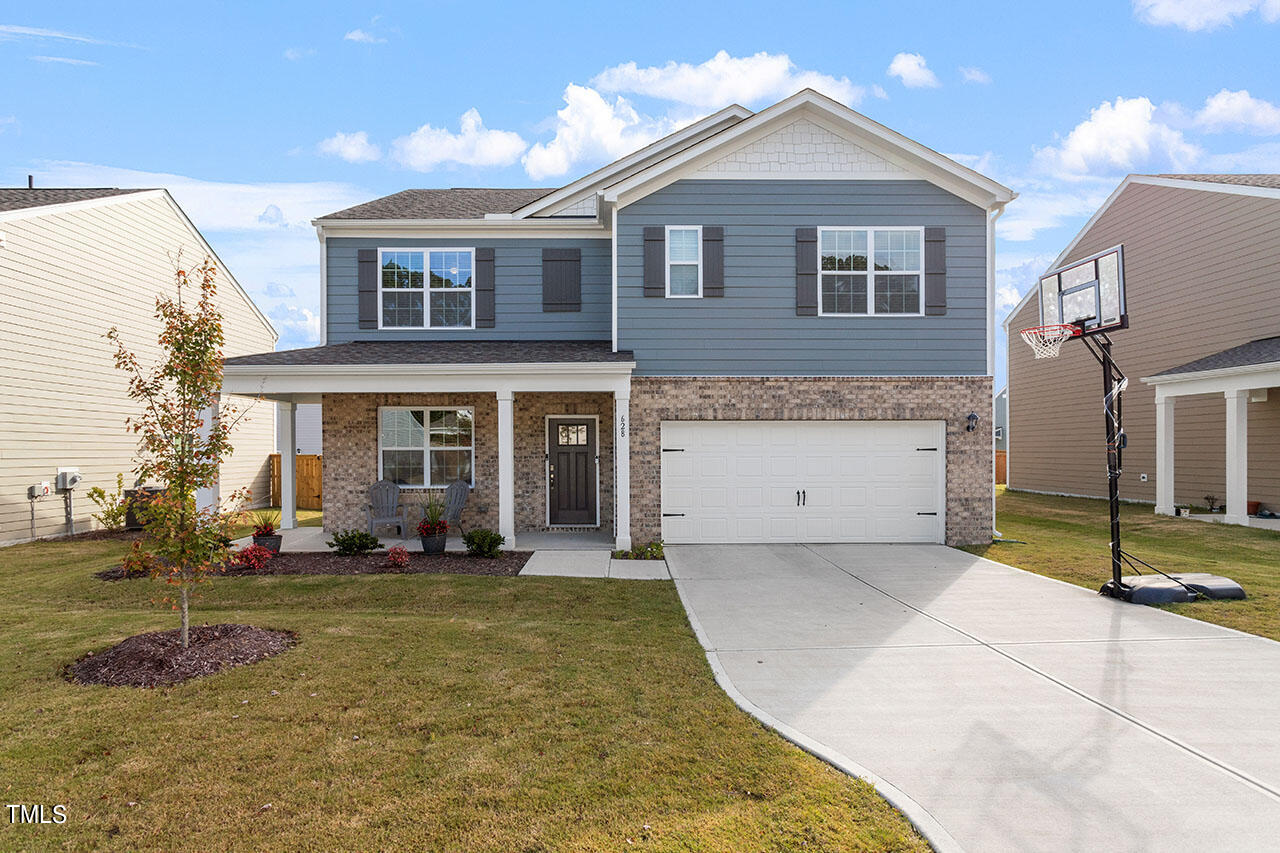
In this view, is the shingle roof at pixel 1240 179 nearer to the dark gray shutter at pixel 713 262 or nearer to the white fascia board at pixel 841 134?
the white fascia board at pixel 841 134

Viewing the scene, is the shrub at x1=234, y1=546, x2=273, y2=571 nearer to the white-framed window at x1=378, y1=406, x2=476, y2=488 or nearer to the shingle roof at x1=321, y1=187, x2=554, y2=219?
the white-framed window at x1=378, y1=406, x2=476, y2=488

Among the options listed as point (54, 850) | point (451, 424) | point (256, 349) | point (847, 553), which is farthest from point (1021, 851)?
point (256, 349)

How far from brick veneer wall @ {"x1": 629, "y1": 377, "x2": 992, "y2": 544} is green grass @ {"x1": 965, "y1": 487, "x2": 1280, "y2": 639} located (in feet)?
3.02

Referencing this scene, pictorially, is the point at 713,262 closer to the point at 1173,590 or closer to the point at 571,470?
the point at 571,470

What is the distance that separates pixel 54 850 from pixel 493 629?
13.1 ft

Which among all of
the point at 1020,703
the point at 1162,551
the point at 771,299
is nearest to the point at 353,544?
the point at 771,299

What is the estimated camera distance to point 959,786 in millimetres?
3916

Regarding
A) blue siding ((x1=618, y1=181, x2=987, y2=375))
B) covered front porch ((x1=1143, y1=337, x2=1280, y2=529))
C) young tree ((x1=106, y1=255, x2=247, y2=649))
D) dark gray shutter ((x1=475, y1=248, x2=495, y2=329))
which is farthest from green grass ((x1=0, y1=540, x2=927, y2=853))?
covered front porch ((x1=1143, y1=337, x2=1280, y2=529))

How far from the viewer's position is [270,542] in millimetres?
11203

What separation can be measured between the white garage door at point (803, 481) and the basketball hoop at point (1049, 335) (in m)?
2.58

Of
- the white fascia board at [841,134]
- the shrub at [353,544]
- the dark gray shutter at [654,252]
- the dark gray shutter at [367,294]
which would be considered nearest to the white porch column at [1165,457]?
the white fascia board at [841,134]

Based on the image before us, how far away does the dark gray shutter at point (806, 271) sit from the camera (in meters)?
12.4

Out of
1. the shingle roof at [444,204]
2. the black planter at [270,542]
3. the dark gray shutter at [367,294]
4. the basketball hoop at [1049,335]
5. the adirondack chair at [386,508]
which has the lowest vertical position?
the black planter at [270,542]

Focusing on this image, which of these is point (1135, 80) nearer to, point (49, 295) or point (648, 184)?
point (648, 184)
